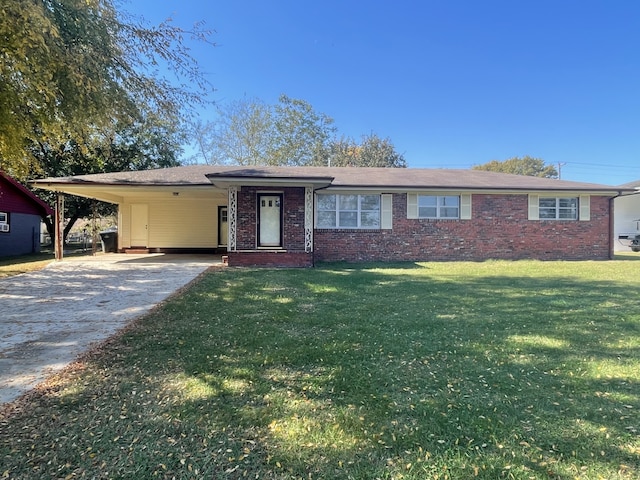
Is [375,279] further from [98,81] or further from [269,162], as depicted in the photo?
[269,162]

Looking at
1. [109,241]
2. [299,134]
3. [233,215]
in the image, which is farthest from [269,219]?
[299,134]

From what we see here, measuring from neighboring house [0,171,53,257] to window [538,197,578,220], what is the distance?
22.2 metres

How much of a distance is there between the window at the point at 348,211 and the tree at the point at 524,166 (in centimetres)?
3871

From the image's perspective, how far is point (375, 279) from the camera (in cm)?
880

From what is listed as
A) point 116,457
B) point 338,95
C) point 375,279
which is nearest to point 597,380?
point 116,457

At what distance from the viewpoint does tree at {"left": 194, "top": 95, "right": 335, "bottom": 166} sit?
102ft

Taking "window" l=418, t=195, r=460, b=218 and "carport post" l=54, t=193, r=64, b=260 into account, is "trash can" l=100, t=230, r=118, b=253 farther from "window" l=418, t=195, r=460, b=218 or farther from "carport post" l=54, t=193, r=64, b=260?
"window" l=418, t=195, r=460, b=218

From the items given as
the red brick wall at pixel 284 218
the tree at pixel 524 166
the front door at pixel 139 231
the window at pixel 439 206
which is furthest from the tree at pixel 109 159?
the tree at pixel 524 166

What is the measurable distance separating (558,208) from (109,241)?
1864 centimetres

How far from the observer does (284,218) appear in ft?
37.6

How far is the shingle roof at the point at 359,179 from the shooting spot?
11.5 meters

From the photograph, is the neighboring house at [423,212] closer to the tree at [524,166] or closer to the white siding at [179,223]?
the white siding at [179,223]

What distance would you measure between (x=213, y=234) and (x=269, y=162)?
16.9 m

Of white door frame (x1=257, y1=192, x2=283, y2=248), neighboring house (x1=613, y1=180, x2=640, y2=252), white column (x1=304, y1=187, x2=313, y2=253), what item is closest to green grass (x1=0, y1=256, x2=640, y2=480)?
white column (x1=304, y1=187, x2=313, y2=253)
